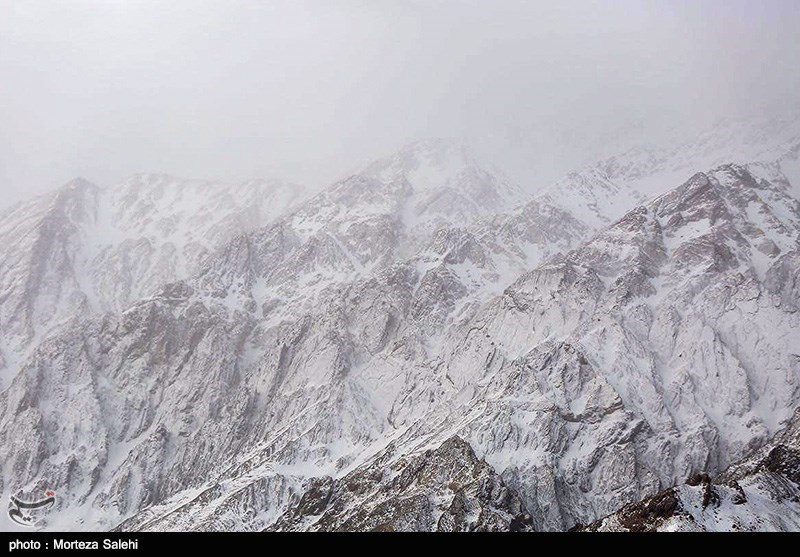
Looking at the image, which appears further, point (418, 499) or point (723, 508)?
point (418, 499)

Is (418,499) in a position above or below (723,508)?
below

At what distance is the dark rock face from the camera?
14025 centimetres

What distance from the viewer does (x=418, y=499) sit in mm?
146625

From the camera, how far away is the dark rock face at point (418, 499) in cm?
14025

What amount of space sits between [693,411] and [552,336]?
4658cm

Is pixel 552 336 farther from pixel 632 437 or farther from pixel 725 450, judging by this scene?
pixel 725 450

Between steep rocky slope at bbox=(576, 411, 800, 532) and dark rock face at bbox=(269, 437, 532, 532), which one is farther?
dark rock face at bbox=(269, 437, 532, 532)

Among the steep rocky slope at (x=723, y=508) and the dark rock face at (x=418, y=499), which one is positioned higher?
the steep rocky slope at (x=723, y=508)

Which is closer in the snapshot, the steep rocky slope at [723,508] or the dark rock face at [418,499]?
the steep rocky slope at [723,508]

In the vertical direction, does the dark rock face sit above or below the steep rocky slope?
below
